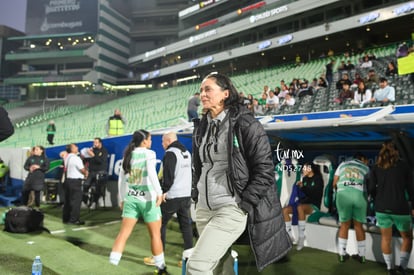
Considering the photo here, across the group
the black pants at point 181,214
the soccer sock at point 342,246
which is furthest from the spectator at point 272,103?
the black pants at point 181,214

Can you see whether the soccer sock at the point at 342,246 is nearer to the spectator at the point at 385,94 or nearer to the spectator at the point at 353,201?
the spectator at the point at 353,201

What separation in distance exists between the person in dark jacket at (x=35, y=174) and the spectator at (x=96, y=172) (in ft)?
3.92

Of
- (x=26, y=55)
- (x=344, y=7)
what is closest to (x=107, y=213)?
(x=344, y=7)

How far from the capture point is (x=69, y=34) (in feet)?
195

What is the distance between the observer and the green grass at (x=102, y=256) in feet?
14.7

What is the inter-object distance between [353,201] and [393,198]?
72cm

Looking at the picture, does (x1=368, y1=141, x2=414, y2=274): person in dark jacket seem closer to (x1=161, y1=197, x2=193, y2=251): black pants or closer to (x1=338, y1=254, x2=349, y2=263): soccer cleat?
(x1=338, y1=254, x2=349, y2=263): soccer cleat

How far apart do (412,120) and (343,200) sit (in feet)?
4.90

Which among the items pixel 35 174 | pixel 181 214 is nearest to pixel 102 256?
pixel 181 214

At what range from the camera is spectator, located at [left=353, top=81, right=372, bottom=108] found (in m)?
8.46

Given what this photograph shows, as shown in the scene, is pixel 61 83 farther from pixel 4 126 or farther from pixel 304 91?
pixel 4 126

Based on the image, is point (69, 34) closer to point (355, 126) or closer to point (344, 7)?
point (344, 7)

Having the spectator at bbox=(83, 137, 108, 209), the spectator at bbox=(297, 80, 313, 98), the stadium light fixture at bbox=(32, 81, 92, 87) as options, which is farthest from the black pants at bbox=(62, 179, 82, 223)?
the stadium light fixture at bbox=(32, 81, 92, 87)

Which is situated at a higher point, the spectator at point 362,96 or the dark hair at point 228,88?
the spectator at point 362,96
